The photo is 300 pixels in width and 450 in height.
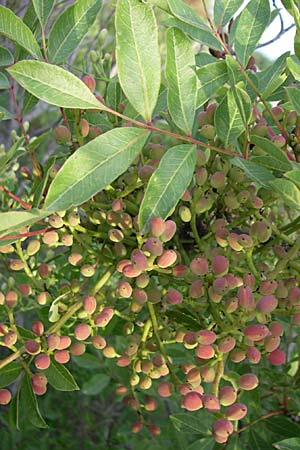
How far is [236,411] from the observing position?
0.55m

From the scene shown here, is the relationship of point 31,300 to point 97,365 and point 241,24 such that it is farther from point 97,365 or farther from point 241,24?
point 241,24

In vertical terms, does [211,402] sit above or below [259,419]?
above

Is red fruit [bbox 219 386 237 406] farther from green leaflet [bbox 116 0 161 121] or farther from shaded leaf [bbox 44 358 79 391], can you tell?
green leaflet [bbox 116 0 161 121]

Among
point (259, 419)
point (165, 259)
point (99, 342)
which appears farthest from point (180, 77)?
point (259, 419)

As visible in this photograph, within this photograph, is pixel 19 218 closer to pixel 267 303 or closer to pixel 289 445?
pixel 267 303

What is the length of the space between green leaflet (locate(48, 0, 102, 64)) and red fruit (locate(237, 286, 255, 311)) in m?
0.25

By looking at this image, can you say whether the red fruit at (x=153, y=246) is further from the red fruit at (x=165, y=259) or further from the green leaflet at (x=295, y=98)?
the green leaflet at (x=295, y=98)

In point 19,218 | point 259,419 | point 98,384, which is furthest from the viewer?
point 98,384

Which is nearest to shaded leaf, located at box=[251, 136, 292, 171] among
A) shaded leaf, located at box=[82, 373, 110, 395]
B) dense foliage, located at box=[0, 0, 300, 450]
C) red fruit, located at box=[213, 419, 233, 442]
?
dense foliage, located at box=[0, 0, 300, 450]

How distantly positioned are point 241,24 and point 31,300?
0.48m

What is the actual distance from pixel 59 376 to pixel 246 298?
0.62 feet

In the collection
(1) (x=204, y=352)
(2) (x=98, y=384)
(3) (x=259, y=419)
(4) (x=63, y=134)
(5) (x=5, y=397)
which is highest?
(4) (x=63, y=134)

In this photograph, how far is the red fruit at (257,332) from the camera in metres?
0.52

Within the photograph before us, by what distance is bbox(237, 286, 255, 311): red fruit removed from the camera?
515 millimetres
